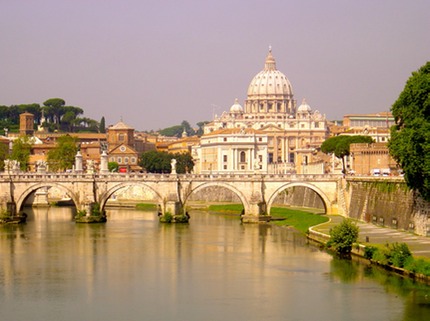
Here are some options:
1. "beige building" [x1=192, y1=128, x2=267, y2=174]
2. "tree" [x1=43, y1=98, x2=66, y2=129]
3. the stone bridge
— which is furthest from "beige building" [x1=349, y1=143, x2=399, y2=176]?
"tree" [x1=43, y1=98, x2=66, y2=129]

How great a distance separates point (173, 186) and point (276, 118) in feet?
340

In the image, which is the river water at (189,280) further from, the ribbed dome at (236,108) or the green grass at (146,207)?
the ribbed dome at (236,108)

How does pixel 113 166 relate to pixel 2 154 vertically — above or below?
below

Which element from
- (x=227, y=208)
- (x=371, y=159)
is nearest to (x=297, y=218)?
(x=227, y=208)

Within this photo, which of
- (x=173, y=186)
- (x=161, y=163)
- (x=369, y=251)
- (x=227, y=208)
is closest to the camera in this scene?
(x=369, y=251)

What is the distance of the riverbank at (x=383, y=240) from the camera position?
40.2 meters

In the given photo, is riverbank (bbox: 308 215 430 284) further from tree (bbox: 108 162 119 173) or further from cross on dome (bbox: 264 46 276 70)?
cross on dome (bbox: 264 46 276 70)

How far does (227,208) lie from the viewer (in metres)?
76.6

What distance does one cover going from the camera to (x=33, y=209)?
78.9m

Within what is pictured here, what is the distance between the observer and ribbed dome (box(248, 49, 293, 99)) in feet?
568

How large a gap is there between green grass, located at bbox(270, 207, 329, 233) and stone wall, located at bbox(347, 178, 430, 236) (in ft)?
6.53

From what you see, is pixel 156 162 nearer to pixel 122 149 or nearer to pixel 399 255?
pixel 122 149

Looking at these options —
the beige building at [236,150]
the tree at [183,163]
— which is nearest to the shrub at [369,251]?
the tree at [183,163]

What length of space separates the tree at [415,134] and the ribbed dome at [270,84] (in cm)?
12369
